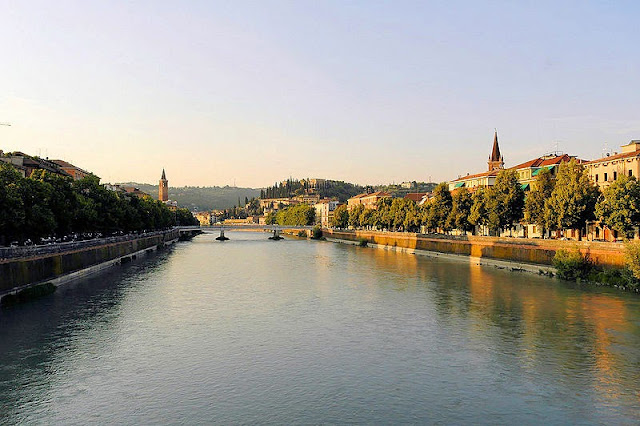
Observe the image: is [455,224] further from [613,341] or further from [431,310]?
[613,341]

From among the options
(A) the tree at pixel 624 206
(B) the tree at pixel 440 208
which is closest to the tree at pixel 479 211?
(B) the tree at pixel 440 208

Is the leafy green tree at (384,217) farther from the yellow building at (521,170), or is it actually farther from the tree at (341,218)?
the tree at (341,218)

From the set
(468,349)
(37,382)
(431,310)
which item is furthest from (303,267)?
(37,382)

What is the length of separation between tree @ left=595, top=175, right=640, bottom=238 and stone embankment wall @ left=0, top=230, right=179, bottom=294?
49289 mm

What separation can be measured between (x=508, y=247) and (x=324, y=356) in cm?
4677

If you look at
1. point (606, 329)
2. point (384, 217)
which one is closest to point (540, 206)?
point (606, 329)

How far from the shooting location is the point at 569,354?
28.4m

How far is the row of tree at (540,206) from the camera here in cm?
5253

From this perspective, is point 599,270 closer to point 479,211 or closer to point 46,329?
point 479,211

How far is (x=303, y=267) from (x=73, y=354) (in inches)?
1988

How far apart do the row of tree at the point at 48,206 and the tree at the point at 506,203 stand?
5085 cm

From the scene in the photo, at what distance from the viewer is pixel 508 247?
69.4m

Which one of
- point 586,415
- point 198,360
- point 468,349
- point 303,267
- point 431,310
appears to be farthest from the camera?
point 303,267

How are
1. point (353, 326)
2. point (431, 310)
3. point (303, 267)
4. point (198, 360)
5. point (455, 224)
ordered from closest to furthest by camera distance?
point (198, 360) < point (353, 326) < point (431, 310) < point (303, 267) < point (455, 224)
